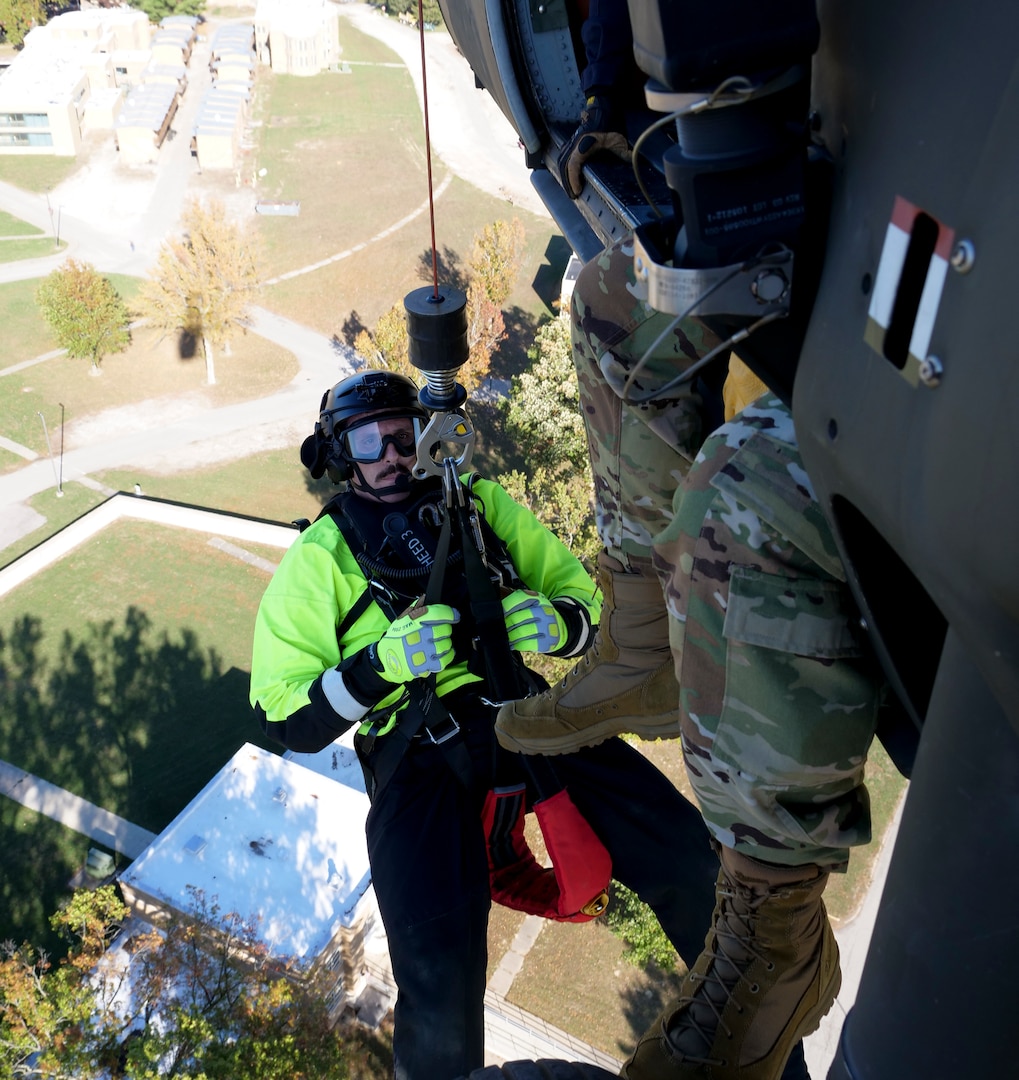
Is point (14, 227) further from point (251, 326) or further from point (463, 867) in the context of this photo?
point (463, 867)

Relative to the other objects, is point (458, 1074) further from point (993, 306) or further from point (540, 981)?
point (540, 981)

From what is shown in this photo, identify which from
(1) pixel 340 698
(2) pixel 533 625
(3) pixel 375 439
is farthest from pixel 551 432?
(1) pixel 340 698

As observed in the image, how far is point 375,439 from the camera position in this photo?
20.5ft

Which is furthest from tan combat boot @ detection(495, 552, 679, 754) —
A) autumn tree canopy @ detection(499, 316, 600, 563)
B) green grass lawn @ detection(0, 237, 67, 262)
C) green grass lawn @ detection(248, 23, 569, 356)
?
green grass lawn @ detection(0, 237, 67, 262)

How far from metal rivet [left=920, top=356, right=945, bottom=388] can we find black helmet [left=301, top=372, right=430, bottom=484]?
4.49 meters

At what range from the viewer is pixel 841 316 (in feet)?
7.67

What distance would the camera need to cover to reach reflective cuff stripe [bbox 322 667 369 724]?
5.54 m

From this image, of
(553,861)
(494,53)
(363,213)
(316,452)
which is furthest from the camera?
(363,213)

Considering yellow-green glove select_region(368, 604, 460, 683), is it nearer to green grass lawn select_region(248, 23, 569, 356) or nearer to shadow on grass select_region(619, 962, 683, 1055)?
shadow on grass select_region(619, 962, 683, 1055)

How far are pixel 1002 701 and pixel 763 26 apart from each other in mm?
1414

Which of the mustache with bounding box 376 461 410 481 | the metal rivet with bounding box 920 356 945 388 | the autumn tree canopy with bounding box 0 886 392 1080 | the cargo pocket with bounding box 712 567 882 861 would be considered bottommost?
the autumn tree canopy with bounding box 0 886 392 1080

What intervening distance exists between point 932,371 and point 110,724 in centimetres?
2206

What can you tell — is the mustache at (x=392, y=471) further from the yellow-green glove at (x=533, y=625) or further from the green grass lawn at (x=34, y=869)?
the green grass lawn at (x=34, y=869)

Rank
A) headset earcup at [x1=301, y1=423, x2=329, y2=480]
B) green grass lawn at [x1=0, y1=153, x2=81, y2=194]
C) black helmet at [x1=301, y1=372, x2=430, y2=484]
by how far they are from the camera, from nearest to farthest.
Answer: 1. black helmet at [x1=301, y1=372, x2=430, y2=484]
2. headset earcup at [x1=301, y1=423, x2=329, y2=480]
3. green grass lawn at [x1=0, y1=153, x2=81, y2=194]
